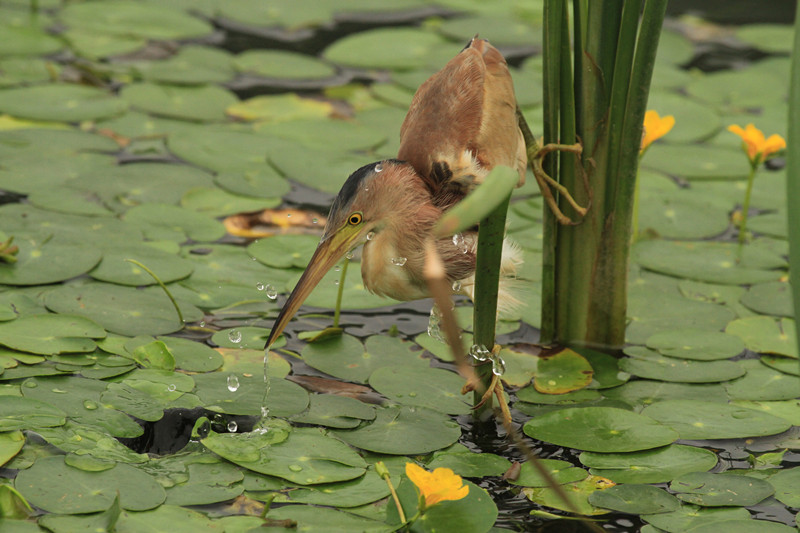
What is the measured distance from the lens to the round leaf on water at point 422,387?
113 inches

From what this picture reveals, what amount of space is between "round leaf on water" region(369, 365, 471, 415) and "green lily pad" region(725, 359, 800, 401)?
0.85 meters

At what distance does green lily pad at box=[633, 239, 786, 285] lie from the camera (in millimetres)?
3656

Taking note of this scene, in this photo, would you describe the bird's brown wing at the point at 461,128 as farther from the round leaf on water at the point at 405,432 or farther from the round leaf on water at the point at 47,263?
the round leaf on water at the point at 47,263

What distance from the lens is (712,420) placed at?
283 cm

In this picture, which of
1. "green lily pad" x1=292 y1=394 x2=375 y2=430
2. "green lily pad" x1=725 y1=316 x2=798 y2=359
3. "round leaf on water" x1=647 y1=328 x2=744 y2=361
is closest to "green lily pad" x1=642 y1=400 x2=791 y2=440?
"round leaf on water" x1=647 y1=328 x2=744 y2=361

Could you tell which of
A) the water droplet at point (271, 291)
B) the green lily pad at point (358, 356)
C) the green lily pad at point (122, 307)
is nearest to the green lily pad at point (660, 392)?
the green lily pad at point (358, 356)

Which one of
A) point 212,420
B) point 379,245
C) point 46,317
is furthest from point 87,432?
point 379,245

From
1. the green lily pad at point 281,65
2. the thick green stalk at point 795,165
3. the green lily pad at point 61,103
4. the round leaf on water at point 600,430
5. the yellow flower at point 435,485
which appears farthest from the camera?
the green lily pad at point 281,65

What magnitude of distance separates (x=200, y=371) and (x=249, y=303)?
0.48m

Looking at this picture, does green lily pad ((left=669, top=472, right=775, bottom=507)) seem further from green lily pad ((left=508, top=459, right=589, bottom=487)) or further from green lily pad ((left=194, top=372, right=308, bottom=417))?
green lily pad ((left=194, top=372, right=308, bottom=417))

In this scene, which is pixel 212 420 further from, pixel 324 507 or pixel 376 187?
pixel 376 187

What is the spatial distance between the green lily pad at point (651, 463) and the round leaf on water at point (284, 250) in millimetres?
1322

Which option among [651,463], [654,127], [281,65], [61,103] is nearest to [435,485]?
[651,463]

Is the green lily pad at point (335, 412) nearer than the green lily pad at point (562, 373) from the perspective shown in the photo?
Yes
